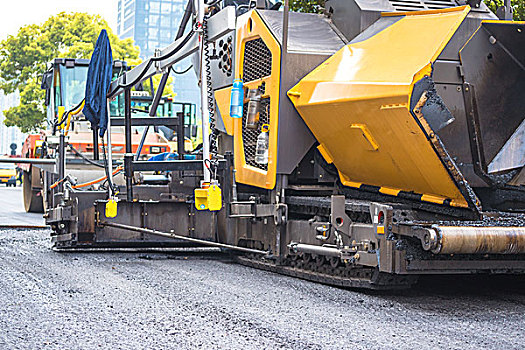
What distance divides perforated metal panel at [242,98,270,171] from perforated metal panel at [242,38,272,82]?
296 millimetres

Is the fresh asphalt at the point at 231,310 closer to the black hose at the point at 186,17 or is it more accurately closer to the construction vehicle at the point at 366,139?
the construction vehicle at the point at 366,139

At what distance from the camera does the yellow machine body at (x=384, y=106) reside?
697cm

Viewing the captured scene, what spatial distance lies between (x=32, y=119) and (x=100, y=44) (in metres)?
29.3

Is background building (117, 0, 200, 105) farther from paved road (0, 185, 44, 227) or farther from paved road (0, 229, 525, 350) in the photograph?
paved road (0, 229, 525, 350)

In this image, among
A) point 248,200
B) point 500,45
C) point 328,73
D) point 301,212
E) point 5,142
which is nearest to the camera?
point 500,45

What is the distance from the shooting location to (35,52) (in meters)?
40.3

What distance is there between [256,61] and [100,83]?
312 cm

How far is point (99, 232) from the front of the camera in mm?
10586

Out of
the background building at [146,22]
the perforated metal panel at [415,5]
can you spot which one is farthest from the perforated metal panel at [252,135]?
the background building at [146,22]

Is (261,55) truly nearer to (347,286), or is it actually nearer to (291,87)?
(291,87)

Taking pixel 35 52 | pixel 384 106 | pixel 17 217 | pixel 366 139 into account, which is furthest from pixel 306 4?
pixel 35 52

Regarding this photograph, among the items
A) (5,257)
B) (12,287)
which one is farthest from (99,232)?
(12,287)

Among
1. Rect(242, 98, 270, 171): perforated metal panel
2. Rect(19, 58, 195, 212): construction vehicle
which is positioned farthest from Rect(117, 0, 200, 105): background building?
Rect(242, 98, 270, 171): perforated metal panel

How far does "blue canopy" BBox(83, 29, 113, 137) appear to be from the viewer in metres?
11.2
